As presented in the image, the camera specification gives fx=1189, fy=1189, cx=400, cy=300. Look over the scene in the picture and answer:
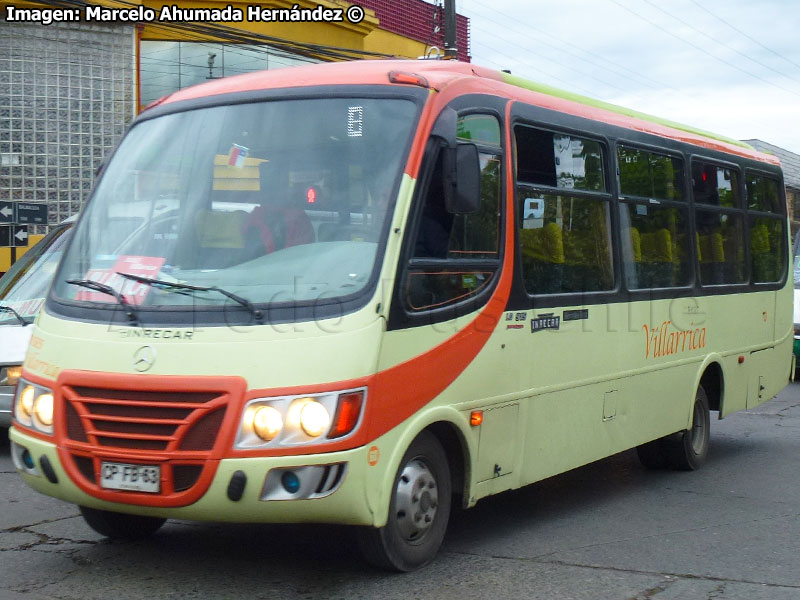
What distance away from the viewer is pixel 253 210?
586 cm

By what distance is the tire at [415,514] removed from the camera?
5555 millimetres

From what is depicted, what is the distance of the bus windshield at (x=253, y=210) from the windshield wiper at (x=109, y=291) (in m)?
0.02

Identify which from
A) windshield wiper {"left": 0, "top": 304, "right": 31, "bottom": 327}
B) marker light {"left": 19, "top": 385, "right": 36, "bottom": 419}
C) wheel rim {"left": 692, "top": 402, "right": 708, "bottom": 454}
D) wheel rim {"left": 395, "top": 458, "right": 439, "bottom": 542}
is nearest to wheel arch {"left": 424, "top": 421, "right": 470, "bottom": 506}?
wheel rim {"left": 395, "top": 458, "right": 439, "bottom": 542}

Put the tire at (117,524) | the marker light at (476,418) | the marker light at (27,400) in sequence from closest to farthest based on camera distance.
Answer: the marker light at (27,400)
the marker light at (476,418)
the tire at (117,524)

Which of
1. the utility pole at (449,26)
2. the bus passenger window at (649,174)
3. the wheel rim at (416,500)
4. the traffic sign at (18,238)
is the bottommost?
the wheel rim at (416,500)

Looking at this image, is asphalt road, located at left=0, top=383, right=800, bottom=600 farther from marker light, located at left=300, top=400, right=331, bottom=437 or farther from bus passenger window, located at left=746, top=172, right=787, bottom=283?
bus passenger window, located at left=746, top=172, right=787, bottom=283

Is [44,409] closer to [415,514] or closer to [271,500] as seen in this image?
[271,500]

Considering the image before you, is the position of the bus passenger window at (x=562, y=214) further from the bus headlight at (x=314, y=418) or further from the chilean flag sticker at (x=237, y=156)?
the bus headlight at (x=314, y=418)

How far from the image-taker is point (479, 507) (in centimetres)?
763

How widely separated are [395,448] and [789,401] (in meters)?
10.2

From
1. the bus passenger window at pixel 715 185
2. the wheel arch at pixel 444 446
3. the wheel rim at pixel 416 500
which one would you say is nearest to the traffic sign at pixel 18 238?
the bus passenger window at pixel 715 185

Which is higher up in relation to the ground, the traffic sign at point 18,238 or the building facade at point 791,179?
the building facade at point 791,179

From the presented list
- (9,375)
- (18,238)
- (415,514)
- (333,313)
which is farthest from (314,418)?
(18,238)

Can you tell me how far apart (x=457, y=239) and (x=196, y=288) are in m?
1.37
